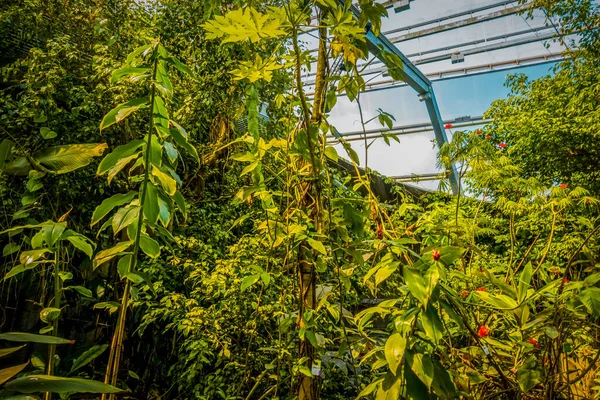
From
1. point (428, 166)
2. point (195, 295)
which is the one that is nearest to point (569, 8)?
point (428, 166)

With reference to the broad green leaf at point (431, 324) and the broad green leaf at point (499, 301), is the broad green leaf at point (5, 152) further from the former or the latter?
the broad green leaf at point (499, 301)

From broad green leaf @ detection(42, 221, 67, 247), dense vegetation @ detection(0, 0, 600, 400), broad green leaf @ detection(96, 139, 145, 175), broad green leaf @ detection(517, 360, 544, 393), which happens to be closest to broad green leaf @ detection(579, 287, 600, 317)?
dense vegetation @ detection(0, 0, 600, 400)

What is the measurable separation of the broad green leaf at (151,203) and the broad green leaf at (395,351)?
474 mm

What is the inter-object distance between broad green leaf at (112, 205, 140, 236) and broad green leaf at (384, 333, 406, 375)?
50cm

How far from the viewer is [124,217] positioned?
61 centimetres

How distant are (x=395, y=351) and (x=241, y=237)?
170 centimetres

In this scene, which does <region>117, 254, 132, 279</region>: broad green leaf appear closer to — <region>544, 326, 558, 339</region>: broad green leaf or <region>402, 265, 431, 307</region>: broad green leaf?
<region>402, 265, 431, 307</region>: broad green leaf

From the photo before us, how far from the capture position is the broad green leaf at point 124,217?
0.59m

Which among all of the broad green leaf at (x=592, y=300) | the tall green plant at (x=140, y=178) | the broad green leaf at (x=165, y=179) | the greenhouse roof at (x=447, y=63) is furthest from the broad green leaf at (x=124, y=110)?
the greenhouse roof at (x=447, y=63)

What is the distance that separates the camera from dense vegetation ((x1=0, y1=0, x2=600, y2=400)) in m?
0.66

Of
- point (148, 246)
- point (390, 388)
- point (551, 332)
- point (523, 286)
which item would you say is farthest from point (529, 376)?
point (148, 246)

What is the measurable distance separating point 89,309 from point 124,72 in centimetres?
225

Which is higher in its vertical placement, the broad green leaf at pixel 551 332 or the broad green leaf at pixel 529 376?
the broad green leaf at pixel 551 332

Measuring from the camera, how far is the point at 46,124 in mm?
2020
